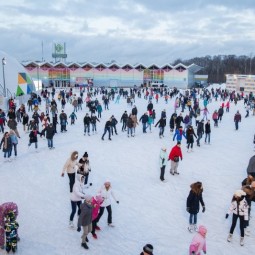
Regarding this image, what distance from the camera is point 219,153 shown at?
13.1 meters

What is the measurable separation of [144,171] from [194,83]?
45.9m

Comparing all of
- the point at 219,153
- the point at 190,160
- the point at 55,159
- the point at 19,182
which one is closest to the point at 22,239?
the point at 19,182

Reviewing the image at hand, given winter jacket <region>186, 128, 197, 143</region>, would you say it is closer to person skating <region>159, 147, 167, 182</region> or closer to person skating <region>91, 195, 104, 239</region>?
person skating <region>159, 147, 167, 182</region>

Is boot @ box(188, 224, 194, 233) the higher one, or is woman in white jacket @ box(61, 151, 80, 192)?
woman in white jacket @ box(61, 151, 80, 192)

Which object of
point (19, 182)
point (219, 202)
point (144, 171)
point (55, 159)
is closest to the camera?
point (219, 202)

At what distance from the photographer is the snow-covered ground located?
6.18 m

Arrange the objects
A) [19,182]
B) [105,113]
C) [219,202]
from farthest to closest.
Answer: [105,113], [19,182], [219,202]

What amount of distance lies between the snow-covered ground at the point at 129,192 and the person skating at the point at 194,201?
10.0 inches

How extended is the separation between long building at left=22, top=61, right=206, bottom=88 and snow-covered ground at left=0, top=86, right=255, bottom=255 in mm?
37543

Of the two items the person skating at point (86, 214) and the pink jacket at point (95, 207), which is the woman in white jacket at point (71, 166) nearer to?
the pink jacket at point (95, 207)

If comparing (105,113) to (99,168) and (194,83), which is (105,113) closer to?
(99,168)

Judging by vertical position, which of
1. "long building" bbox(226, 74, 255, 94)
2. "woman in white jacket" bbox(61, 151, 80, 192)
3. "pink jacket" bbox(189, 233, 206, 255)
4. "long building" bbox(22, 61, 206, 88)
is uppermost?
"long building" bbox(22, 61, 206, 88)

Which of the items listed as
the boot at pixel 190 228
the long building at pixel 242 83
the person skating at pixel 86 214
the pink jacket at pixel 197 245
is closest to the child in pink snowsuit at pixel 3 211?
the person skating at pixel 86 214

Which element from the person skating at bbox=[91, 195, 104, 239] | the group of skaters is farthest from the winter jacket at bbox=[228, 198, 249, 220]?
the person skating at bbox=[91, 195, 104, 239]
